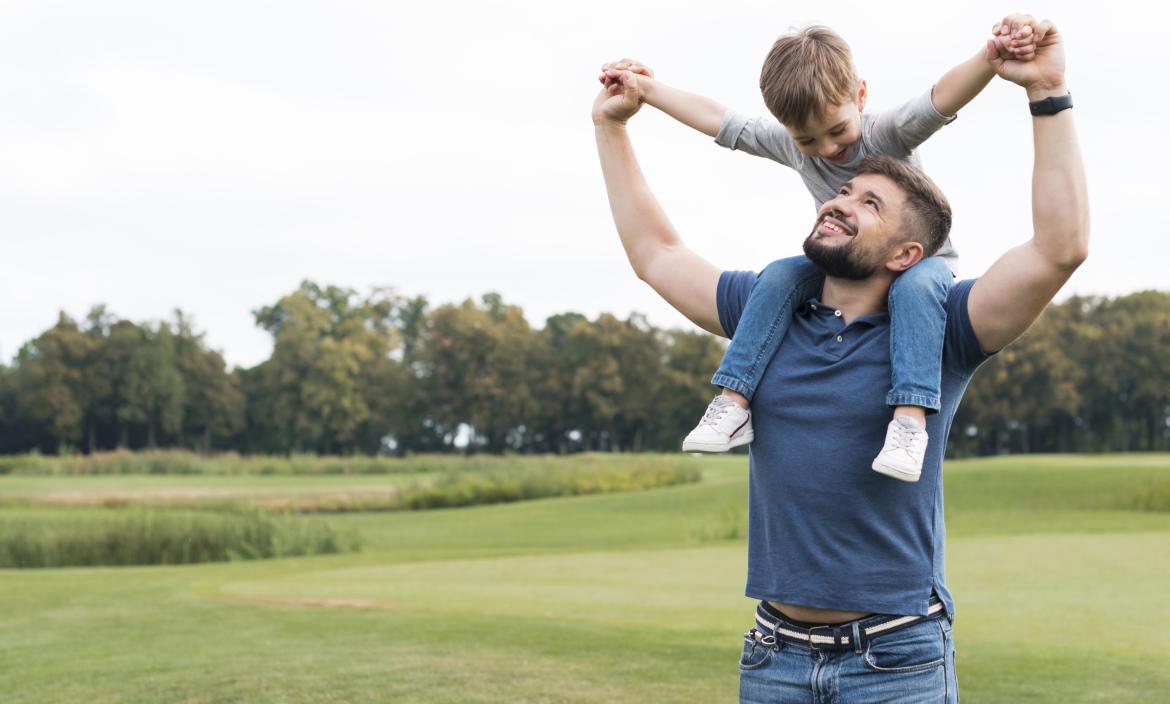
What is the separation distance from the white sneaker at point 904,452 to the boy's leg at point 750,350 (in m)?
0.35

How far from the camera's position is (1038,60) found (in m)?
2.42

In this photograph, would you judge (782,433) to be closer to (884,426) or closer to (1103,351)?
(884,426)

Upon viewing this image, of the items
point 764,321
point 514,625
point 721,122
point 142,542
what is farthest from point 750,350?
point 142,542

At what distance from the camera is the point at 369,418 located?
69812 millimetres

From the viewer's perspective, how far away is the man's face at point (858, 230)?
260cm

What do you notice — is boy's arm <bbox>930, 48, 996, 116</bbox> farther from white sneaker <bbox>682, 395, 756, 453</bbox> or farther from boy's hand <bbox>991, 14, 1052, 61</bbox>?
white sneaker <bbox>682, 395, 756, 453</bbox>

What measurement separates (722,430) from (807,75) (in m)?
0.95

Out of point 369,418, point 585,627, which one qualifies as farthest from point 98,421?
point 585,627

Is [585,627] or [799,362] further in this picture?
[585,627]

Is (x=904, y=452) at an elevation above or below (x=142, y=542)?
above

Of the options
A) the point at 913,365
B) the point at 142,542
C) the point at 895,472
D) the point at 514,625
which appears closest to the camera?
the point at 895,472

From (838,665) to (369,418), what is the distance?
68673 mm

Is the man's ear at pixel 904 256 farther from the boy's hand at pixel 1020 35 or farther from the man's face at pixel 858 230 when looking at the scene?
the boy's hand at pixel 1020 35

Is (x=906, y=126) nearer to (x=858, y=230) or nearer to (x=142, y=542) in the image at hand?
(x=858, y=230)
